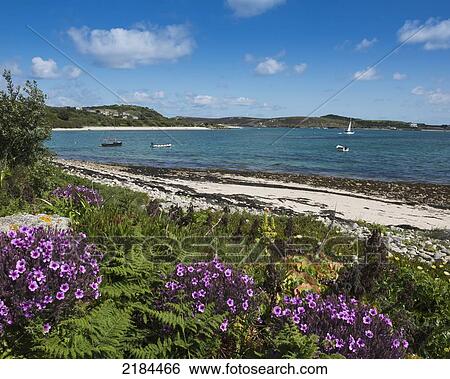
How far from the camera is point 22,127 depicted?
11102 millimetres

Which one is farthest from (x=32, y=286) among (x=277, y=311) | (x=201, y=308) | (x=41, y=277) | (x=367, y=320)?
(x=367, y=320)

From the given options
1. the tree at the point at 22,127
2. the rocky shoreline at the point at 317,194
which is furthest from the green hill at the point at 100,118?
the tree at the point at 22,127

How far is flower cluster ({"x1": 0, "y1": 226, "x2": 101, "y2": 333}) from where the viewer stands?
11.6 ft

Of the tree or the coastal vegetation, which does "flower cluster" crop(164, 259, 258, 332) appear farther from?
the tree

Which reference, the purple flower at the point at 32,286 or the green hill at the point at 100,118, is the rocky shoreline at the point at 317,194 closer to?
the purple flower at the point at 32,286

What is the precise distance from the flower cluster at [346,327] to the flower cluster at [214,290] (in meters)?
0.35

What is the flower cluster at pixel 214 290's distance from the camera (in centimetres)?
405

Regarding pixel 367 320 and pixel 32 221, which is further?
pixel 32 221

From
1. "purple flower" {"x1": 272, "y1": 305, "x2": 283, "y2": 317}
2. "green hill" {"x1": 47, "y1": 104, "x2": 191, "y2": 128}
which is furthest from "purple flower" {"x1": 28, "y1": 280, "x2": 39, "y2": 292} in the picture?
"green hill" {"x1": 47, "y1": 104, "x2": 191, "y2": 128}

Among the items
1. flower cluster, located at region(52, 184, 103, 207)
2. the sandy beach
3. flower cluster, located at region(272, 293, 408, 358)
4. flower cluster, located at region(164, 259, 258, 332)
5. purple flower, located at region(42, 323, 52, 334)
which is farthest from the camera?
the sandy beach

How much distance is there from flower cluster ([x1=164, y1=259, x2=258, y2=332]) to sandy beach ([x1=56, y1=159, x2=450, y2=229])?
12.6m

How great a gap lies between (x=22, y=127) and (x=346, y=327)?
32.9 feet

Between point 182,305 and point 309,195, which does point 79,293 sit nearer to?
point 182,305

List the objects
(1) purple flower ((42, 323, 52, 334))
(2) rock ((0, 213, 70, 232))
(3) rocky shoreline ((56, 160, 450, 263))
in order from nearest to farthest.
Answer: (1) purple flower ((42, 323, 52, 334))
(2) rock ((0, 213, 70, 232))
(3) rocky shoreline ((56, 160, 450, 263))
